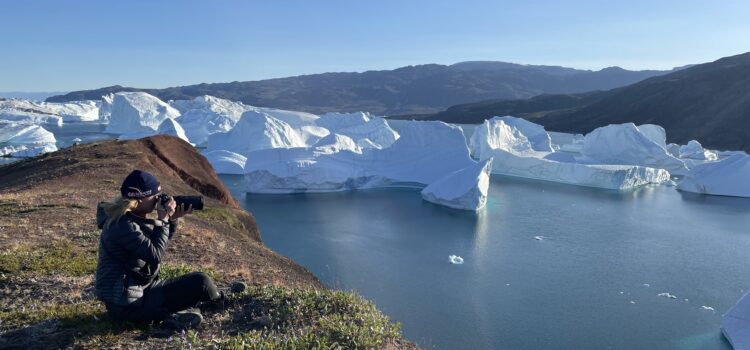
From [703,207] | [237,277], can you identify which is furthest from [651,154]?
[237,277]

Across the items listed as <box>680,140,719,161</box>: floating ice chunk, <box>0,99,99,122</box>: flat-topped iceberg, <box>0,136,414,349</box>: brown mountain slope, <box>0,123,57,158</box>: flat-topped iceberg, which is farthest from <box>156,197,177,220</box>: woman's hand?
<box>0,99,99,122</box>: flat-topped iceberg

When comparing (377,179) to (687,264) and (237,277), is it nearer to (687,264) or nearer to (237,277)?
(687,264)

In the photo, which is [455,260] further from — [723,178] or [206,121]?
[206,121]

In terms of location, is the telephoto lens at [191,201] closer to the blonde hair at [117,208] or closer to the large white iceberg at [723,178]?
the blonde hair at [117,208]

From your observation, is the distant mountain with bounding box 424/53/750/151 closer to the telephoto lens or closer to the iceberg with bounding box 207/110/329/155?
the iceberg with bounding box 207/110/329/155

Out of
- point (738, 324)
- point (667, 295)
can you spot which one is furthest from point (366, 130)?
point (738, 324)
